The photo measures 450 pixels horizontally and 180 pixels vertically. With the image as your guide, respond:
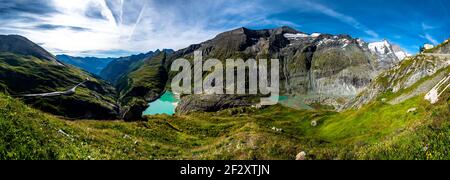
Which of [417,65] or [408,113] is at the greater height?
[417,65]

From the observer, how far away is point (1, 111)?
20562mm

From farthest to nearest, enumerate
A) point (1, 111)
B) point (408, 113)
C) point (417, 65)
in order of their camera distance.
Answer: point (417, 65), point (408, 113), point (1, 111)
